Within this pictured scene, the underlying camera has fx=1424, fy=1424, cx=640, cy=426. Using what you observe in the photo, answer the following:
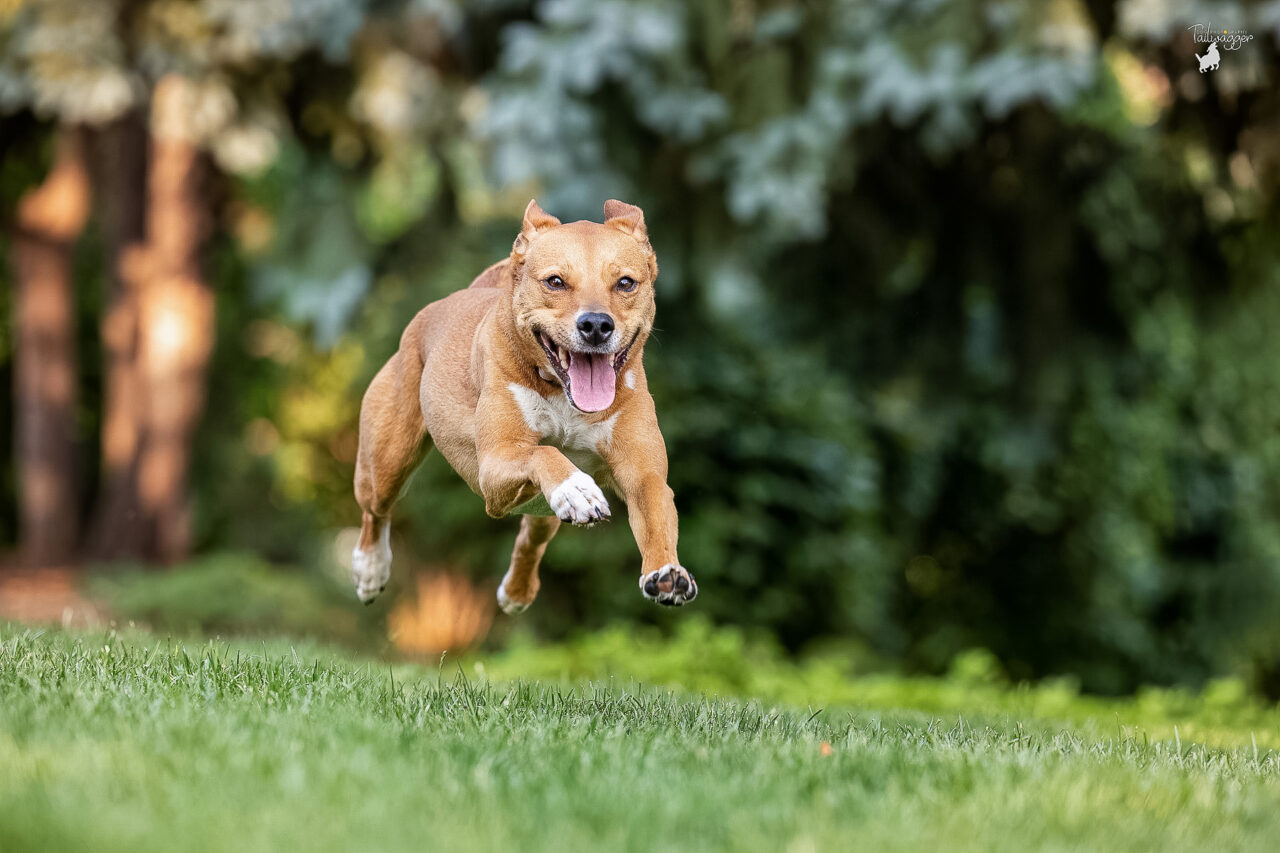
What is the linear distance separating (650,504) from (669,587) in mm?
430

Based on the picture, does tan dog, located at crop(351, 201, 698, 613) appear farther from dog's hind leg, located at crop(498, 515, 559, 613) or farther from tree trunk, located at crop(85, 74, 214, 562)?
tree trunk, located at crop(85, 74, 214, 562)

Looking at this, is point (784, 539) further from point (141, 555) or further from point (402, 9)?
point (141, 555)

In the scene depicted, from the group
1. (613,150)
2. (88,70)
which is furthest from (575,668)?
(88,70)

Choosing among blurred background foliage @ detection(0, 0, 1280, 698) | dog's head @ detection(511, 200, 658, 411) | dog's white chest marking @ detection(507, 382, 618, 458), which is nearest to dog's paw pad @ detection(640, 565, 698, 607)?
dog's head @ detection(511, 200, 658, 411)

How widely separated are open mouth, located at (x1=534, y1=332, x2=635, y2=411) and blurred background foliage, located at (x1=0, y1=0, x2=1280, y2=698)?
479 centimetres

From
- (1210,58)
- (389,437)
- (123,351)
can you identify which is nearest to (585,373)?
(389,437)

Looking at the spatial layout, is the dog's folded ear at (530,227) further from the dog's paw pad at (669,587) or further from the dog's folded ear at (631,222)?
the dog's paw pad at (669,587)

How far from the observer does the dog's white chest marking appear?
481 cm

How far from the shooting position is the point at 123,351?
595 inches

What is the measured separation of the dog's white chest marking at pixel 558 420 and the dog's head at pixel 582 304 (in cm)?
10

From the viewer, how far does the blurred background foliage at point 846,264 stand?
31.4 feet

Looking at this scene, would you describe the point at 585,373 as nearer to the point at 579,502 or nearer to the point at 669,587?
the point at 579,502

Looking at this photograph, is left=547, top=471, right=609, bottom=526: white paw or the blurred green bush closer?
left=547, top=471, right=609, bottom=526: white paw

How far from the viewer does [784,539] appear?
1120cm
